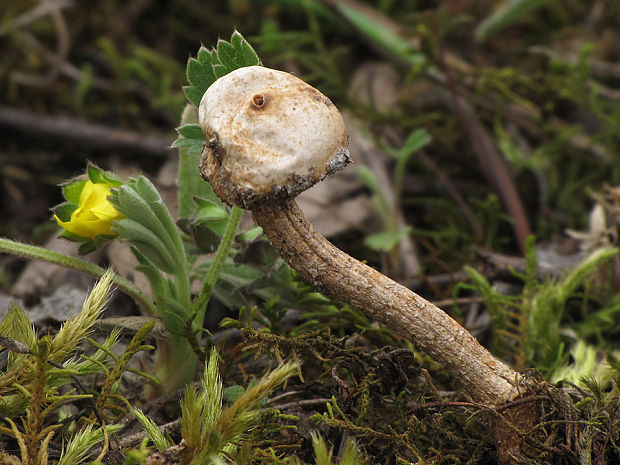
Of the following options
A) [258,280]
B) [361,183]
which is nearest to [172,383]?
[258,280]

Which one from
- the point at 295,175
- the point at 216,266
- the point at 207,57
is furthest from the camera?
the point at 216,266

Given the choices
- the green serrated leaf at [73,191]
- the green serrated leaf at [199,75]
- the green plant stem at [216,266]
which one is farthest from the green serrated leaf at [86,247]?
the green serrated leaf at [199,75]

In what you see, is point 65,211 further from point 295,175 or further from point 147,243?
point 295,175

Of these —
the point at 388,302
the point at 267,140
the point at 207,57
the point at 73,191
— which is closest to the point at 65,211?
the point at 73,191

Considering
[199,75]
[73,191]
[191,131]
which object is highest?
[199,75]

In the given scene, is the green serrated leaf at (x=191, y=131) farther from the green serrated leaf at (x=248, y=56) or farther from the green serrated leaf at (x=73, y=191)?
the green serrated leaf at (x=73, y=191)

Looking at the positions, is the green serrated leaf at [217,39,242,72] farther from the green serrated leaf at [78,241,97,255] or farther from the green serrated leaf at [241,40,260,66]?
the green serrated leaf at [78,241,97,255]

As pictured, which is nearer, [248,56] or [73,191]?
[248,56]
